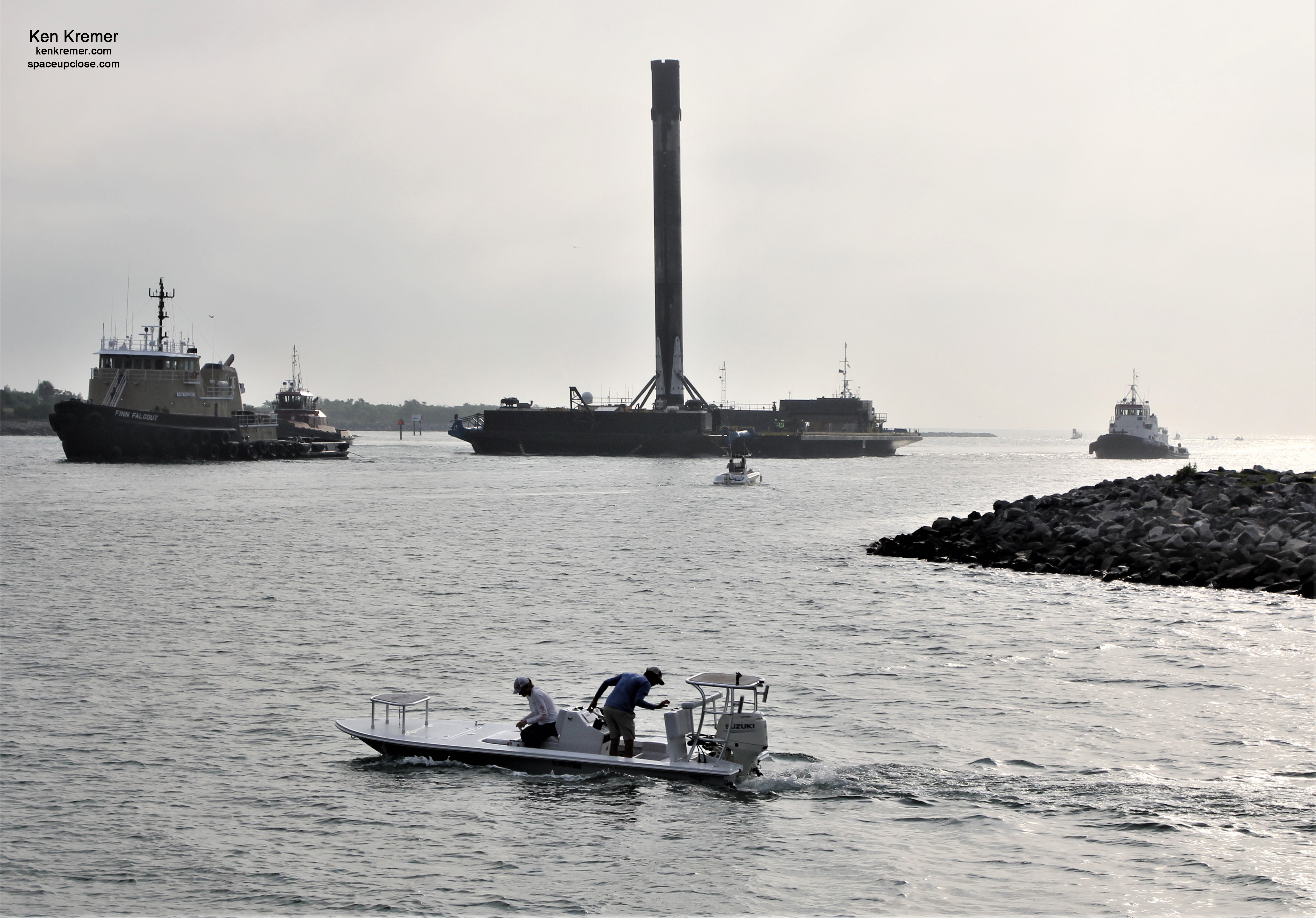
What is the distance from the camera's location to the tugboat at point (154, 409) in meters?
107

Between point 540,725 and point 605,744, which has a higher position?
point 540,725

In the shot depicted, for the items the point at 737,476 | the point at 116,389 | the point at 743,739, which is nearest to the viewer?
the point at 743,739

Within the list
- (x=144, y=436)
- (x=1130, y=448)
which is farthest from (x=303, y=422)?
(x=1130, y=448)

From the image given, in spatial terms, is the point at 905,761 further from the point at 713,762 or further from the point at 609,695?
the point at 609,695

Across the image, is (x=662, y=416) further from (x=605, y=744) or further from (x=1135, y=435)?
(x=605, y=744)

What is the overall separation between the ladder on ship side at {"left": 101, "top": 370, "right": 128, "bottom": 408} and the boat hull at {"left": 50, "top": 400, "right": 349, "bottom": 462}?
745mm

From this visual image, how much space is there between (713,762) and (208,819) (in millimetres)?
6693

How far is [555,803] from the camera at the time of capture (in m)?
16.1

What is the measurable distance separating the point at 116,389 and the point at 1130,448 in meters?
118

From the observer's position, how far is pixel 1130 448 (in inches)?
5965

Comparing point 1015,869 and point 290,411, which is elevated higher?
point 290,411

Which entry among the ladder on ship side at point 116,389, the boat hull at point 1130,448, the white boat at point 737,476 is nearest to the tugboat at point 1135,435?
the boat hull at point 1130,448

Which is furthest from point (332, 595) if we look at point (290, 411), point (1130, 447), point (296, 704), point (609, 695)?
point (1130, 447)

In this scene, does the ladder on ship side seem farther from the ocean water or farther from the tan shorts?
the tan shorts
